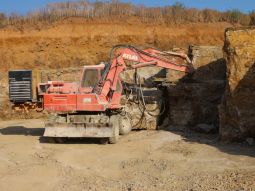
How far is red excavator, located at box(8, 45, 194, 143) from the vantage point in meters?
12.7

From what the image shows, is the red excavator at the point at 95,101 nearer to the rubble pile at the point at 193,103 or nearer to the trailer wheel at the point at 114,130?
the trailer wheel at the point at 114,130

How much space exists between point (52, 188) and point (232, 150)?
14.7 ft

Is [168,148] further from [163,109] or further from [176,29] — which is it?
[176,29]

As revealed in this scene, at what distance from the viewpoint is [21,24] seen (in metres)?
27.3

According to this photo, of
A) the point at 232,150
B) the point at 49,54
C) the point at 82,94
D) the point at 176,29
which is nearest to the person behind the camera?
the point at 232,150

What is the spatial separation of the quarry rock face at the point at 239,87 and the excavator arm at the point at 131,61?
2.48 m

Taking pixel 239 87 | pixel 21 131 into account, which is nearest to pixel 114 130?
pixel 239 87

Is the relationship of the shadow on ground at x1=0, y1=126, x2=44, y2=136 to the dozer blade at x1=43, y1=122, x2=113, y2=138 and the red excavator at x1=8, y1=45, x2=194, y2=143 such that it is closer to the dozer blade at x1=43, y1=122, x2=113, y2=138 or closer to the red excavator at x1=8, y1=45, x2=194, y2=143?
the red excavator at x1=8, y1=45, x2=194, y2=143

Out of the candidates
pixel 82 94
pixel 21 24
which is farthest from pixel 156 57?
pixel 21 24

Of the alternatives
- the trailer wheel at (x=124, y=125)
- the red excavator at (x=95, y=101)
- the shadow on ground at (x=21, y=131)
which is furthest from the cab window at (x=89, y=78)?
the shadow on ground at (x=21, y=131)

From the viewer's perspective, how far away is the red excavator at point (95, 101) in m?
12.7

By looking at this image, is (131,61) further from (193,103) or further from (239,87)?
(239,87)

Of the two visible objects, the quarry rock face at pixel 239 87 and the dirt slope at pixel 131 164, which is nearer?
the dirt slope at pixel 131 164

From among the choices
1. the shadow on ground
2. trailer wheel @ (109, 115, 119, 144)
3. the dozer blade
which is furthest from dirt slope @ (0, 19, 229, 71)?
the dozer blade
